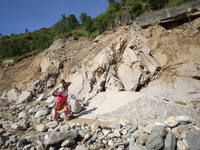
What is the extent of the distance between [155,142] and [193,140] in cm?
66

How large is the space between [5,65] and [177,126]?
54.0ft

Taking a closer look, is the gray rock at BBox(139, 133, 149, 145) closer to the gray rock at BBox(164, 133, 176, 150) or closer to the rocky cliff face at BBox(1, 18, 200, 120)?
the gray rock at BBox(164, 133, 176, 150)

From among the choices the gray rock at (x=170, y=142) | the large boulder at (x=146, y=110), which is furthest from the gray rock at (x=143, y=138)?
the large boulder at (x=146, y=110)

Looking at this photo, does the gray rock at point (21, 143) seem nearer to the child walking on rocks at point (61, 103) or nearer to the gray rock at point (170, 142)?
the child walking on rocks at point (61, 103)

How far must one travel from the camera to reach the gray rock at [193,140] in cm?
196

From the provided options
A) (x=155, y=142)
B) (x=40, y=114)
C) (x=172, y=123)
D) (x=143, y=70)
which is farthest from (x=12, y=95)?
(x=172, y=123)

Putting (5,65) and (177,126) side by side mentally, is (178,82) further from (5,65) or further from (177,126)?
(5,65)

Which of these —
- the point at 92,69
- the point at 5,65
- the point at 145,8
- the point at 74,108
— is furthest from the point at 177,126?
the point at 145,8

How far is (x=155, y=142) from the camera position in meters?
2.12

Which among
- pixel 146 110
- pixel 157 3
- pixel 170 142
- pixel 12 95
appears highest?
pixel 157 3

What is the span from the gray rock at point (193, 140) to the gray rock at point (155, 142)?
464 millimetres

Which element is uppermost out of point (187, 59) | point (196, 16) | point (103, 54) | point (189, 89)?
point (196, 16)

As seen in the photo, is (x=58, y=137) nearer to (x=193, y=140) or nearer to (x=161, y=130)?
(x=161, y=130)

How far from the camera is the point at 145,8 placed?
1936 centimetres
